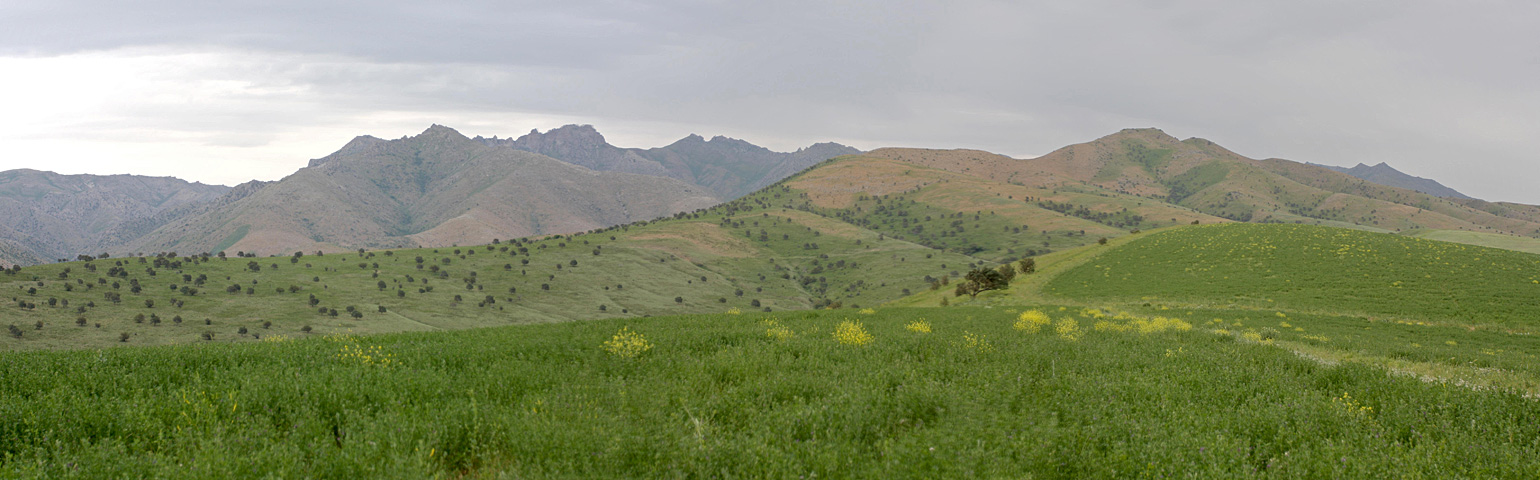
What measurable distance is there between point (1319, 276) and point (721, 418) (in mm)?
61282

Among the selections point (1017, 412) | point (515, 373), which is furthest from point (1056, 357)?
point (515, 373)

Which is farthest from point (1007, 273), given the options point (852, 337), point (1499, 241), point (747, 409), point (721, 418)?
point (1499, 241)

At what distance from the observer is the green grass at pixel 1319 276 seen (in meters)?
39.8

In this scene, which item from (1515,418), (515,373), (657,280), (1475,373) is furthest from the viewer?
(657,280)

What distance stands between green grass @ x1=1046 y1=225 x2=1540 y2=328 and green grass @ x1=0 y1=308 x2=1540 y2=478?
1689 inches

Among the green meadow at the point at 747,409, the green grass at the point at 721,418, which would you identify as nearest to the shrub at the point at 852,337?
the green meadow at the point at 747,409

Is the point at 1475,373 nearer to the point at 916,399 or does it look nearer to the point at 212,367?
the point at 916,399

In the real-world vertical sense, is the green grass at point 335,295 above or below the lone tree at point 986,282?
below

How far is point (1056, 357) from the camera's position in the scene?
11.5m

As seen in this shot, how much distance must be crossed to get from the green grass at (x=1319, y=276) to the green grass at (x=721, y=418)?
1689 inches

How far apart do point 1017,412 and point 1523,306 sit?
50528 mm

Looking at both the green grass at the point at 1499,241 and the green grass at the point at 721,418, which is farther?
the green grass at the point at 1499,241

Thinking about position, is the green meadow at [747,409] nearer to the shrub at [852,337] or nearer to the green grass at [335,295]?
the shrub at [852,337]

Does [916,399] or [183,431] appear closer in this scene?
[183,431]
